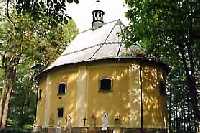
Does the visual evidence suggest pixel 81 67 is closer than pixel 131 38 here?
No

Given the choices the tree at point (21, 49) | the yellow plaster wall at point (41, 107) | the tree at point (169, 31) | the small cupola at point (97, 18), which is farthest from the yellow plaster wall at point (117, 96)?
the small cupola at point (97, 18)

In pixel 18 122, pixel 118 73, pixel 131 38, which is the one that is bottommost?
pixel 18 122

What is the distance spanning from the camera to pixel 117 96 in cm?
2219

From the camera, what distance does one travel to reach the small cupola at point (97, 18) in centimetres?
2969

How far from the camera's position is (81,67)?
23.7 m

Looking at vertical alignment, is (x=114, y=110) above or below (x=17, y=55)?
below

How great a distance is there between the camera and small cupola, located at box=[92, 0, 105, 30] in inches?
1169

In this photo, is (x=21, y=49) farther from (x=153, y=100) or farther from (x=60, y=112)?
(x=153, y=100)

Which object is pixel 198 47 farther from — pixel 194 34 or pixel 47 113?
pixel 47 113

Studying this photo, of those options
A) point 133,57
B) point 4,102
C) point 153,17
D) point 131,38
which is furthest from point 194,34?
point 4,102

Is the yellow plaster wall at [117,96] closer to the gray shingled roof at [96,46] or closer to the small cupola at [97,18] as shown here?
the gray shingled roof at [96,46]

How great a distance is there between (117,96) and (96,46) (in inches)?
193

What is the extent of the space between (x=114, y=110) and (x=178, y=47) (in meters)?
6.37

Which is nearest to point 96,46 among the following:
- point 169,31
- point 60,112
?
point 60,112
